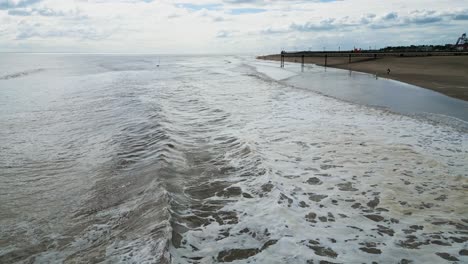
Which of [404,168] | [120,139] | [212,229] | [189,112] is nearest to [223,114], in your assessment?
[189,112]

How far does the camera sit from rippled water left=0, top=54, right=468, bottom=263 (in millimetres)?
5043

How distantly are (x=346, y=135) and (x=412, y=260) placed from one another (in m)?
7.19

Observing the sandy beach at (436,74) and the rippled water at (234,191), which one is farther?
the sandy beach at (436,74)

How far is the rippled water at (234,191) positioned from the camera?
16.5 feet

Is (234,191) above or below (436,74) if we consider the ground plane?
below

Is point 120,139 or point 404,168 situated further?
point 120,139

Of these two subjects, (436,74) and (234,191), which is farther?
(436,74)

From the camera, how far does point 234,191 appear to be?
7238mm

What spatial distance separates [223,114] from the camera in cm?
1589

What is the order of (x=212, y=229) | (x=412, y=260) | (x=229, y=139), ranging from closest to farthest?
(x=412, y=260) < (x=212, y=229) < (x=229, y=139)

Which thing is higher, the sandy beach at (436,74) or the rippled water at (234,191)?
the sandy beach at (436,74)

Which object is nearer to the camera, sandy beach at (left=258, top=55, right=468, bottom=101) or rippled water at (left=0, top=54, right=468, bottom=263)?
rippled water at (left=0, top=54, right=468, bottom=263)

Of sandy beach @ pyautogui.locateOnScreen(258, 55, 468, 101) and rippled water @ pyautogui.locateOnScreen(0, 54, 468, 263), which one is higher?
sandy beach @ pyautogui.locateOnScreen(258, 55, 468, 101)

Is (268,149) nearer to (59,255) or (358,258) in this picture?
(358,258)
